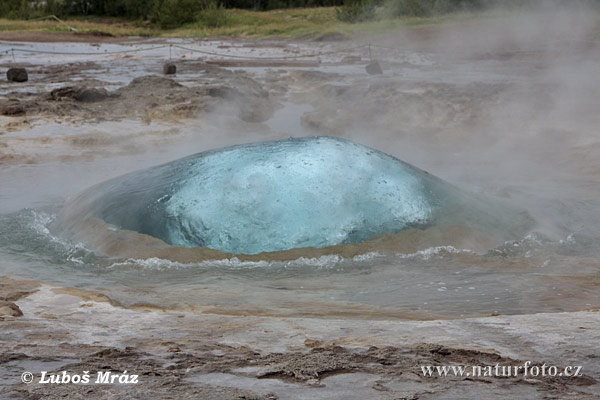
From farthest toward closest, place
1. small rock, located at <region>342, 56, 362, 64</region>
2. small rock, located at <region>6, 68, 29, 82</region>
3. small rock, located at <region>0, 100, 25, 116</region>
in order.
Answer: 1. small rock, located at <region>342, 56, 362, 64</region>
2. small rock, located at <region>6, 68, 29, 82</region>
3. small rock, located at <region>0, 100, 25, 116</region>

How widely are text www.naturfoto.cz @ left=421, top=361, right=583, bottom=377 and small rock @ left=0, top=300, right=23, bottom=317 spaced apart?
1.49 meters

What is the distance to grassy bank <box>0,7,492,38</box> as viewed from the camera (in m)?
22.6

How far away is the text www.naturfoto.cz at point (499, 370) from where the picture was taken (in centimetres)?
165

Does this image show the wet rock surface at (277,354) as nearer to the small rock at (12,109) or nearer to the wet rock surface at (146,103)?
the wet rock surface at (146,103)

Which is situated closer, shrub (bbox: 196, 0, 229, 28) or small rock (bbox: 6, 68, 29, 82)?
small rock (bbox: 6, 68, 29, 82)

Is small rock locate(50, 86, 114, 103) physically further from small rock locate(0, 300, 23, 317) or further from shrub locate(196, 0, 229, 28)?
shrub locate(196, 0, 229, 28)

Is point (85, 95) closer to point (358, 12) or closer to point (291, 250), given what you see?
point (291, 250)

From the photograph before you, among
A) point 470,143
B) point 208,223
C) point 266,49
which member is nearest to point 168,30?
point 266,49

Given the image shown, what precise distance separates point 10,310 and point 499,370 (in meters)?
1.71

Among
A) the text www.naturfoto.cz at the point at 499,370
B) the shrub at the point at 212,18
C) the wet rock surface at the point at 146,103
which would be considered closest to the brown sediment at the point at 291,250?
the text www.naturfoto.cz at the point at 499,370

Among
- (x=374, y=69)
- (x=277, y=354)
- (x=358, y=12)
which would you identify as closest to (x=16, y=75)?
(x=374, y=69)

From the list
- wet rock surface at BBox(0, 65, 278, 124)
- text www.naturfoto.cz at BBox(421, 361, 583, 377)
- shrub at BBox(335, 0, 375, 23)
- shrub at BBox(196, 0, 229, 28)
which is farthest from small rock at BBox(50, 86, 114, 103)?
shrub at BBox(196, 0, 229, 28)

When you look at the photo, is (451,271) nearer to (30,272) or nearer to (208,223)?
(208,223)

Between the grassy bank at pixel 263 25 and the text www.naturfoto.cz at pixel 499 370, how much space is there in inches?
795
